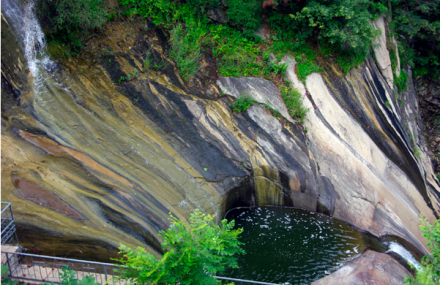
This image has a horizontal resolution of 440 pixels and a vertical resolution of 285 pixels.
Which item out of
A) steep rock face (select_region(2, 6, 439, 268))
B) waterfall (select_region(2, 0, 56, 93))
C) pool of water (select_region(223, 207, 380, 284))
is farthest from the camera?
pool of water (select_region(223, 207, 380, 284))

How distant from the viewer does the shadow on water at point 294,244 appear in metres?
9.22

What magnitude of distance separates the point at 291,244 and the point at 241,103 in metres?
5.57

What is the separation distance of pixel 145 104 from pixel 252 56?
5433 mm

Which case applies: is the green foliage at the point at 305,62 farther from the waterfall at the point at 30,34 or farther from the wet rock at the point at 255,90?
the waterfall at the point at 30,34

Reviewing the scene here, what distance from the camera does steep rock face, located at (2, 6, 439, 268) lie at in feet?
26.6

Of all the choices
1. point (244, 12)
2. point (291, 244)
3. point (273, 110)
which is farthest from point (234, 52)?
point (291, 244)

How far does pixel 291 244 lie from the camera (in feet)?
33.8

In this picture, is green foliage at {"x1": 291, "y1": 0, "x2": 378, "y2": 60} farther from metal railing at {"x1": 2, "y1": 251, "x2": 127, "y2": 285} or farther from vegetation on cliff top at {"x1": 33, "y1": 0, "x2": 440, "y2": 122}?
metal railing at {"x1": 2, "y1": 251, "x2": 127, "y2": 285}

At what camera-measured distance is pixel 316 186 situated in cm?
1197

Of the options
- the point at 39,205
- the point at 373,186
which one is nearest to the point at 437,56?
the point at 373,186

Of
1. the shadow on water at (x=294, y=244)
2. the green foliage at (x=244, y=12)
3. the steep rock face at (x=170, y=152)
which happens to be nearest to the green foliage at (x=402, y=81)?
the steep rock face at (x=170, y=152)

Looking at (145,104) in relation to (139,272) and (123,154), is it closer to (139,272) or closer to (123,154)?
(123,154)

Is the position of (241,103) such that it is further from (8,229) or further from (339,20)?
(8,229)

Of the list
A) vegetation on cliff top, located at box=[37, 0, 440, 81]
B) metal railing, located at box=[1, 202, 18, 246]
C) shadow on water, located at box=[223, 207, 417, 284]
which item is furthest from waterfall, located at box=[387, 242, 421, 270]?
metal railing, located at box=[1, 202, 18, 246]
